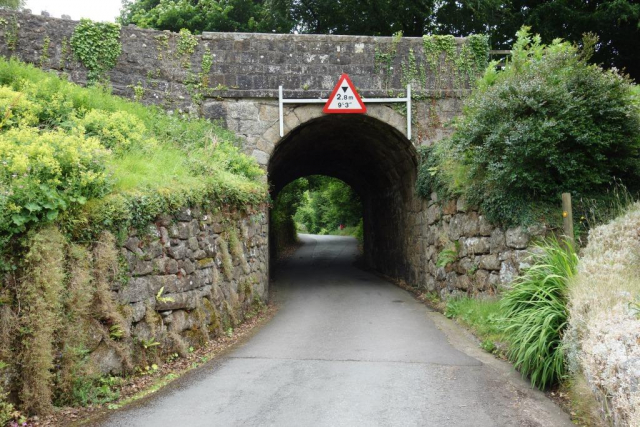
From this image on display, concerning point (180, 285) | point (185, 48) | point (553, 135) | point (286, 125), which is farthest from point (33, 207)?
point (185, 48)

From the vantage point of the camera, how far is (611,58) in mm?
15570

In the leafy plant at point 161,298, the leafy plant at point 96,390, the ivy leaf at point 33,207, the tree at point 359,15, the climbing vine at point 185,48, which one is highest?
the tree at point 359,15

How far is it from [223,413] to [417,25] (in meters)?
18.2

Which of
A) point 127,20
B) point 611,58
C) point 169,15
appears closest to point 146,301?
point 611,58

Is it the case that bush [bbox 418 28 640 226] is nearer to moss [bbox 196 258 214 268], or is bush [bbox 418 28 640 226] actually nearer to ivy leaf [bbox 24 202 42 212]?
moss [bbox 196 258 214 268]

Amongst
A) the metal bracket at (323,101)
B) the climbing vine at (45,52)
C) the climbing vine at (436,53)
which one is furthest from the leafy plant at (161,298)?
the climbing vine at (436,53)

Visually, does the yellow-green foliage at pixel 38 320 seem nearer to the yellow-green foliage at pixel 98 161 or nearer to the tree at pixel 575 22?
the yellow-green foliage at pixel 98 161

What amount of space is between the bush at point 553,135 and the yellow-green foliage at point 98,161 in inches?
172

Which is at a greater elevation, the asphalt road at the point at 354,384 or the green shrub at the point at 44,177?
the green shrub at the point at 44,177

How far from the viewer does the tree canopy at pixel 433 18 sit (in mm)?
15055

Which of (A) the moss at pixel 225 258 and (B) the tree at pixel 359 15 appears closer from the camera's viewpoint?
(A) the moss at pixel 225 258

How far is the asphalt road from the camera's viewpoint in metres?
4.38

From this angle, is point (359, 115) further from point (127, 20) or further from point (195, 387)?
point (127, 20)

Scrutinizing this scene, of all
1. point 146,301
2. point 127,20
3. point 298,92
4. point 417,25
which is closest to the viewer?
point 146,301
